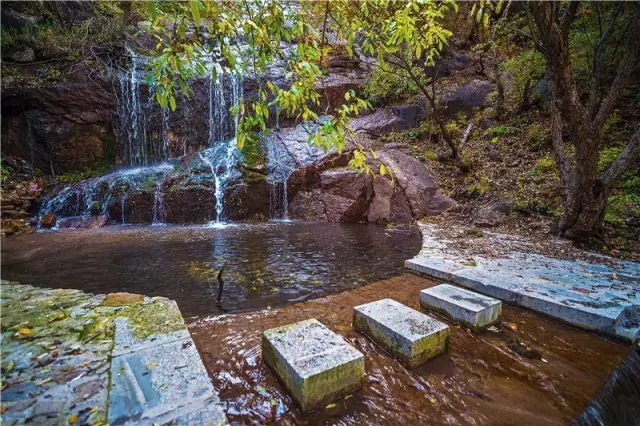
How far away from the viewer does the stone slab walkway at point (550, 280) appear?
2709 mm

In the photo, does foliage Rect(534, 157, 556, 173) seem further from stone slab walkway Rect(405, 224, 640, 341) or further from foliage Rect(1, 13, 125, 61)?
foliage Rect(1, 13, 125, 61)

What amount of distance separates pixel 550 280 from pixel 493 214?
3.90m

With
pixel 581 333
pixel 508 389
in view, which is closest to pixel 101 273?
pixel 508 389

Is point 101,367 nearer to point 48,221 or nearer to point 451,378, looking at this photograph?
point 451,378

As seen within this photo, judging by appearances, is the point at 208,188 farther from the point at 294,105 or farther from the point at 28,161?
the point at 294,105

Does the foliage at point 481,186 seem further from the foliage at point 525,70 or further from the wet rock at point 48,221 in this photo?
the wet rock at point 48,221

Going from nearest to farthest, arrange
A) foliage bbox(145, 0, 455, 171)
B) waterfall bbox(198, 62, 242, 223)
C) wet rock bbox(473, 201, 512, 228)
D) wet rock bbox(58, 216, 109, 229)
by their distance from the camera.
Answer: foliage bbox(145, 0, 455, 171) → wet rock bbox(473, 201, 512, 228) → wet rock bbox(58, 216, 109, 229) → waterfall bbox(198, 62, 242, 223)

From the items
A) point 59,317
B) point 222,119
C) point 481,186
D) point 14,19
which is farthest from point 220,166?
point 14,19

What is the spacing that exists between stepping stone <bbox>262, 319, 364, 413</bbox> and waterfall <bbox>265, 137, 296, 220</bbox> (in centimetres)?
748

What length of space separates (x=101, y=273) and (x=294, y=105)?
429 cm

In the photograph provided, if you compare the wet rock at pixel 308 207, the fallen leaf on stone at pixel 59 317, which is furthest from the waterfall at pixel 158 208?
the fallen leaf on stone at pixel 59 317

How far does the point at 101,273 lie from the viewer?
4379 mm

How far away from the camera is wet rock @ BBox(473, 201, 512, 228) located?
22.1ft

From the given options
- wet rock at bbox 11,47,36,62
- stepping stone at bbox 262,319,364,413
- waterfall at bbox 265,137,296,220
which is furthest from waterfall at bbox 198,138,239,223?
stepping stone at bbox 262,319,364,413
